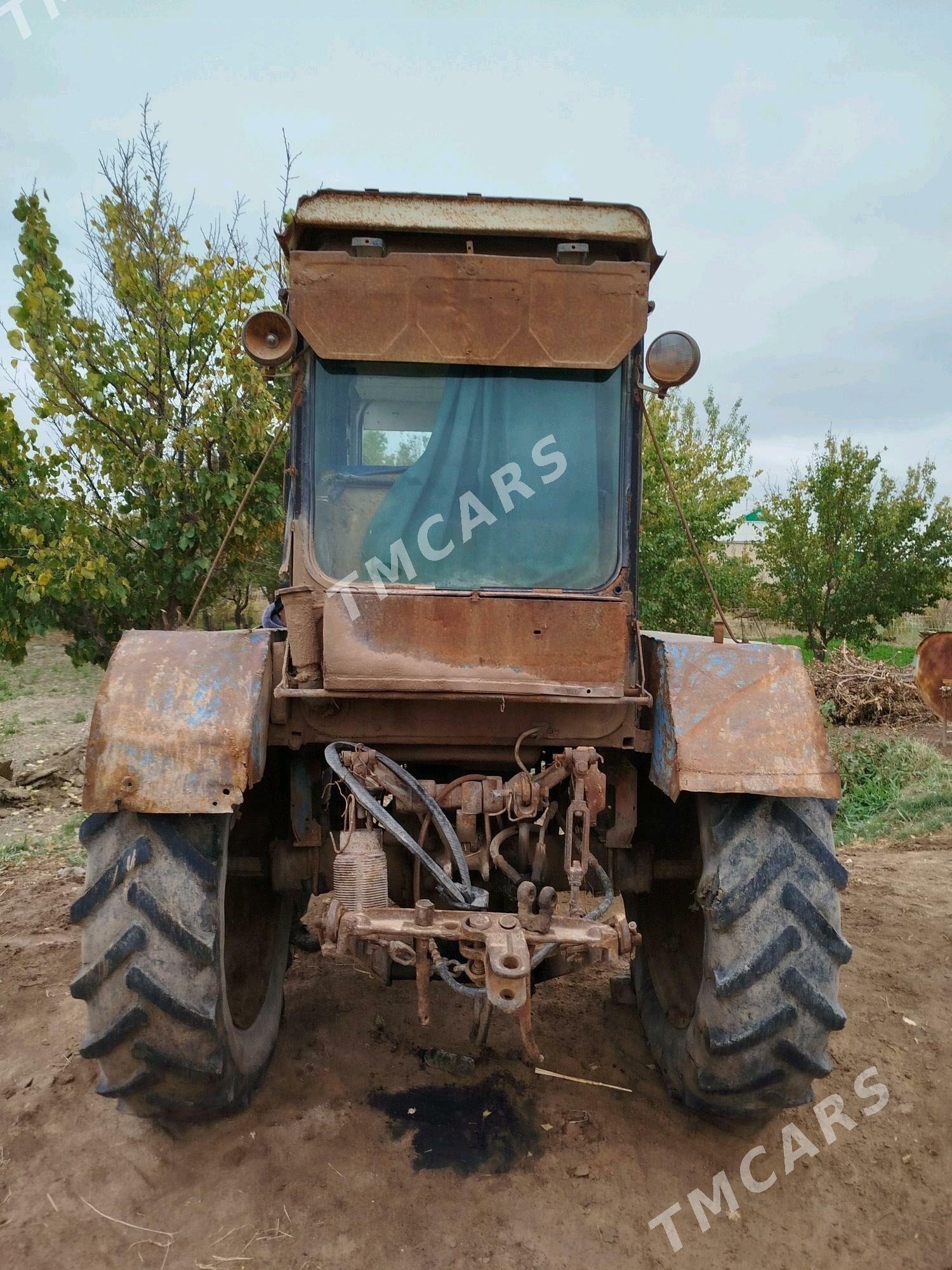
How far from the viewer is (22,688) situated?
44.9ft

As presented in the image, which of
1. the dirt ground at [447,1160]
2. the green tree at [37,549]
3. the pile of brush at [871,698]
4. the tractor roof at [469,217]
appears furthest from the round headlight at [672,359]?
the pile of brush at [871,698]

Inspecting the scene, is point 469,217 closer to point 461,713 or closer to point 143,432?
point 461,713

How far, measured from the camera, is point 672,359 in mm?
2895

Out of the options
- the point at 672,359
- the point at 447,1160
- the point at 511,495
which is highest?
the point at 672,359

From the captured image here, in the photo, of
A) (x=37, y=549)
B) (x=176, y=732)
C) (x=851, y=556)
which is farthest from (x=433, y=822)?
(x=851, y=556)

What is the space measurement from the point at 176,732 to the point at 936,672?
742 cm

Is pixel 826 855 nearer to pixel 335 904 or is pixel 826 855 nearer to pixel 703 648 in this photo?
pixel 703 648

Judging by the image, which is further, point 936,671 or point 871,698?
point 871,698

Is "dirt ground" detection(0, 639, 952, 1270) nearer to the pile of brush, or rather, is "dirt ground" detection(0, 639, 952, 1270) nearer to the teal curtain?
the teal curtain

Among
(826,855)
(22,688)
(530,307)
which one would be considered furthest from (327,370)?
(22,688)

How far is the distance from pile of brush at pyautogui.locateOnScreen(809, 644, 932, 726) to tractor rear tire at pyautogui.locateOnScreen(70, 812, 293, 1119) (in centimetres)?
836

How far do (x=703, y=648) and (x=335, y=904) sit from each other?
4.31ft

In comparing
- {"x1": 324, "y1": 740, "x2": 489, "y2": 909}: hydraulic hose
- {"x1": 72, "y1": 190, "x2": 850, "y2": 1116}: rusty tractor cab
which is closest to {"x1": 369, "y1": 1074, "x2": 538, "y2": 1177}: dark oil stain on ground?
{"x1": 72, "y1": 190, "x2": 850, "y2": 1116}: rusty tractor cab

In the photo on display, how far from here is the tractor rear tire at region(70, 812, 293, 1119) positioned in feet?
7.71
